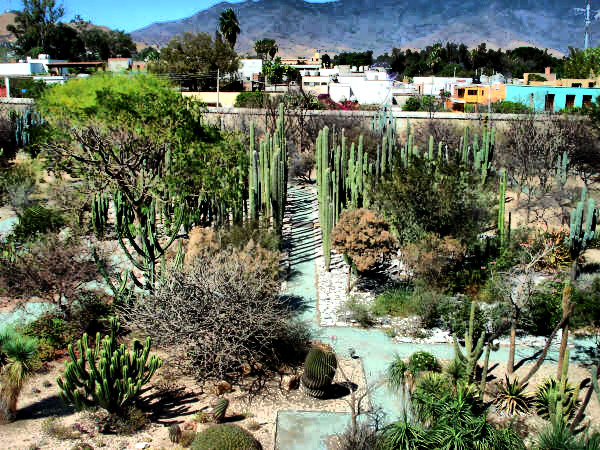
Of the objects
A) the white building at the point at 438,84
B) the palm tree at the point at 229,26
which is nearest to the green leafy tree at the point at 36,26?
the palm tree at the point at 229,26

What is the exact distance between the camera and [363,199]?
17641 mm

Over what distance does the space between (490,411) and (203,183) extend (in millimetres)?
7139

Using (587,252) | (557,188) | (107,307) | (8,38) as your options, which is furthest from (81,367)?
(8,38)

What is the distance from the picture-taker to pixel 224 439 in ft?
28.7

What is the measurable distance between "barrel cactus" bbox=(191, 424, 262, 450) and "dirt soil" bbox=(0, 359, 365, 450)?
53cm

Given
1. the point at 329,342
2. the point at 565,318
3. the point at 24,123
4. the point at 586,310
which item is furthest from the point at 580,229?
the point at 24,123

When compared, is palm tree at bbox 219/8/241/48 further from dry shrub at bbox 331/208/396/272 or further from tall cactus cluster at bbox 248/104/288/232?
dry shrub at bbox 331/208/396/272

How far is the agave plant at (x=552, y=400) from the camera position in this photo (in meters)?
9.65

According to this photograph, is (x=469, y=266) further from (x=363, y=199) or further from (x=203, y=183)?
(x=203, y=183)

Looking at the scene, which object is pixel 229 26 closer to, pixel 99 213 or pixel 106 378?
pixel 99 213

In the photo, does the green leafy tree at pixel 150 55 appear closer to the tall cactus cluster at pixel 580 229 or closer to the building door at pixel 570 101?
the building door at pixel 570 101

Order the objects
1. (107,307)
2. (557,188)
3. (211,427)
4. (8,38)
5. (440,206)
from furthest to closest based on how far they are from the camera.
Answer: (8,38) < (557,188) < (440,206) < (107,307) < (211,427)

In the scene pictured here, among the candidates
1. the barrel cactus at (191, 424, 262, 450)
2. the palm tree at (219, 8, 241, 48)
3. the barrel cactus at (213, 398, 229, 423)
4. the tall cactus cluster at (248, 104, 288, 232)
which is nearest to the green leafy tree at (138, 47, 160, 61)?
the palm tree at (219, 8, 241, 48)

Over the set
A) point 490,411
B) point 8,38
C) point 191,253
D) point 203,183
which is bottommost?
point 490,411
